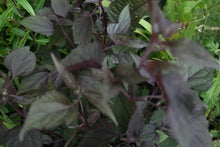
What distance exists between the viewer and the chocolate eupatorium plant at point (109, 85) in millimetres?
409

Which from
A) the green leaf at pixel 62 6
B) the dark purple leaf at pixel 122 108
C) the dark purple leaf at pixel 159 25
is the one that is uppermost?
the green leaf at pixel 62 6

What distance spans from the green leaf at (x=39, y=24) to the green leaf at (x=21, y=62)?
0.09m

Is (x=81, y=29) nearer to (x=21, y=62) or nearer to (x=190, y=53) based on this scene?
(x=21, y=62)

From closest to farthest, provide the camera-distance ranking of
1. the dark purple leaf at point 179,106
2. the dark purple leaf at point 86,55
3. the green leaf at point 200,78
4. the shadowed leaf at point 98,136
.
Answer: the dark purple leaf at point 179,106 < the dark purple leaf at point 86,55 < the shadowed leaf at point 98,136 < the green leaf at point 200,78

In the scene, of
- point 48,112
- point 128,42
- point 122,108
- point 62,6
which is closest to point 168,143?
point 122,108

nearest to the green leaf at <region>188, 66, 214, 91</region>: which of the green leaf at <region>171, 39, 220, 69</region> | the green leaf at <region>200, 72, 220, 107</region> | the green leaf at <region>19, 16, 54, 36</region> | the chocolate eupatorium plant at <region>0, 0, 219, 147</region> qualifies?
the chocolate eupatorium plant at <region>0, 0, 219, 147</region>

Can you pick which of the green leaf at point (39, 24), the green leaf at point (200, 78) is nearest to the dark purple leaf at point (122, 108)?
the green leaf at point (200, 78)

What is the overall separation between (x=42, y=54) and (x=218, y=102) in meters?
1.01

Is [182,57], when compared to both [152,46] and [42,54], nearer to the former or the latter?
[152,46]

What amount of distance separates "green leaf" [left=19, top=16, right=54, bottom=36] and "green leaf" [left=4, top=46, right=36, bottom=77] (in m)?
0.09

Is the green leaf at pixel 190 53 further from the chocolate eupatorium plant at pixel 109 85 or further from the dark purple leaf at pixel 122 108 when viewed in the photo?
the dark purple leaf at pixel 122 108

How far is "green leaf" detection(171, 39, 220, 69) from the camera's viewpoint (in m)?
0.41

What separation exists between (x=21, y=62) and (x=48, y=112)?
32 centimetres

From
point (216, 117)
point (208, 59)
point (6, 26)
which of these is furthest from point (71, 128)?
point (216, 117)
